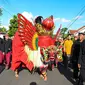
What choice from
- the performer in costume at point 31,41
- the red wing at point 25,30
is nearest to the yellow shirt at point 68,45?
the performer in costume at point 31,41

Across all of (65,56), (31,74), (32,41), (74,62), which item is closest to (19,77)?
(31,74)

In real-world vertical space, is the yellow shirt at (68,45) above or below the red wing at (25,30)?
below

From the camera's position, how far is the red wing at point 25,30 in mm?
8016

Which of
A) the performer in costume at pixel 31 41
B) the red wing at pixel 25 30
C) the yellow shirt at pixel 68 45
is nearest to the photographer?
the red wing at pixel 25 30

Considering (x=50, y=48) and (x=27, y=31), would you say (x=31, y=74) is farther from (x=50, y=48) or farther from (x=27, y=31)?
(x=27, y=31)

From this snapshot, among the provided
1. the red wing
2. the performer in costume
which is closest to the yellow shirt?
the performer in costume

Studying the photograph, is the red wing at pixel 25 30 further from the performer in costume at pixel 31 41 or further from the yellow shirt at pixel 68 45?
the yellow shirt at pixel 68 45

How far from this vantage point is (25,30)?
817 cm

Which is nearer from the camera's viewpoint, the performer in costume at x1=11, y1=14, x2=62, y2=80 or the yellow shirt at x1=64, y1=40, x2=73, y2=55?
the performer in costume at x1=11, y1=14, x2=62, y2=80

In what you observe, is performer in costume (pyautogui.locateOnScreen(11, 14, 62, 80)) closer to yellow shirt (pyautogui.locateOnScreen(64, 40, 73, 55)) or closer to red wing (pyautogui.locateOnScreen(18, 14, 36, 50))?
red wing (pyautogui.locateOnScreen(18, 14, 36, 50))

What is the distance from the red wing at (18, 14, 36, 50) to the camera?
8.02 meters

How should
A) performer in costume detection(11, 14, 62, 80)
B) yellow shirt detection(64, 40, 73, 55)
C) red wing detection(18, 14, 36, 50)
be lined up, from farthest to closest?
yellow shirt detection(64, 40, 73, 55) → performer in costume detection(11, 14, 62, 80) → red wing detection(18, 14, 36, 50)

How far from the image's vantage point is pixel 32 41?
27.8ft

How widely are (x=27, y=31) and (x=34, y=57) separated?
102cm
